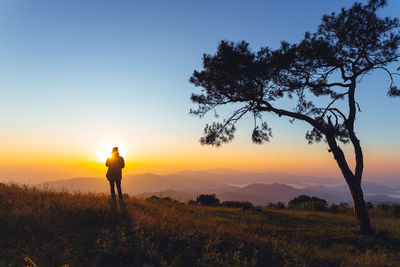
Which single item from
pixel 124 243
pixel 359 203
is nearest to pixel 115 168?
pixel 124 243

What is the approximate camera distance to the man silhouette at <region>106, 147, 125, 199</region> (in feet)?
39.9

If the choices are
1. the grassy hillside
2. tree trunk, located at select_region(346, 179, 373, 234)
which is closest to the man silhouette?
the grassy hillside

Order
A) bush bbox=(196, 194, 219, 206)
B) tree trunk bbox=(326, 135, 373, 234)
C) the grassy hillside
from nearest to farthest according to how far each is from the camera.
→ the grassy hillside, tree trunk bbox=(326, 135, 373, 234), bush bbox=(196, 194, 219, 206)

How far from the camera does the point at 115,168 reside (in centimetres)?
1223

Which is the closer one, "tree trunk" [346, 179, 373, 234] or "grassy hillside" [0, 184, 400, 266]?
"grassy hillside" [0, 184, 400, 266]

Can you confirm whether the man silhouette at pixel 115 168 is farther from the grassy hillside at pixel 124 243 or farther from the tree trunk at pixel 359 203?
the tree trunk at pixel 359 203

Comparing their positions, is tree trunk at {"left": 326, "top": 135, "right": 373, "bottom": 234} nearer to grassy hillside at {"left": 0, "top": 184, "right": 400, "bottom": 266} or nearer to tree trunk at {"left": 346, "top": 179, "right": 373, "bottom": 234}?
tree trunk at {"left": 346, "top": 179, "right": 373, "bottom": 234}

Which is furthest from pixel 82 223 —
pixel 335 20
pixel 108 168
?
pixel 335 20

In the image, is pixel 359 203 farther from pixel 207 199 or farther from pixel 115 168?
pixel 207 199

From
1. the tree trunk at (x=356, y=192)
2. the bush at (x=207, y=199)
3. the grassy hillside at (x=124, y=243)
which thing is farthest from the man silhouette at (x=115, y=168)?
the tree trunk at (x=356, y=192)

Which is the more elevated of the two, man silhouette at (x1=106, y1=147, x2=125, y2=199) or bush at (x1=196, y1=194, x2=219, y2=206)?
man silhouette at (x1=106, y1=147, x2=125, y2=199)

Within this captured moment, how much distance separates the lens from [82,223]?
24.9ft

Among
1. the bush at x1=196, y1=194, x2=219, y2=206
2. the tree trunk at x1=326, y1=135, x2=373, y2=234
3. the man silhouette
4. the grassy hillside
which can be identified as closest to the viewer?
the grassy hillside

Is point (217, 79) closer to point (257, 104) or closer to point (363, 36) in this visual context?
point (257, 104)
